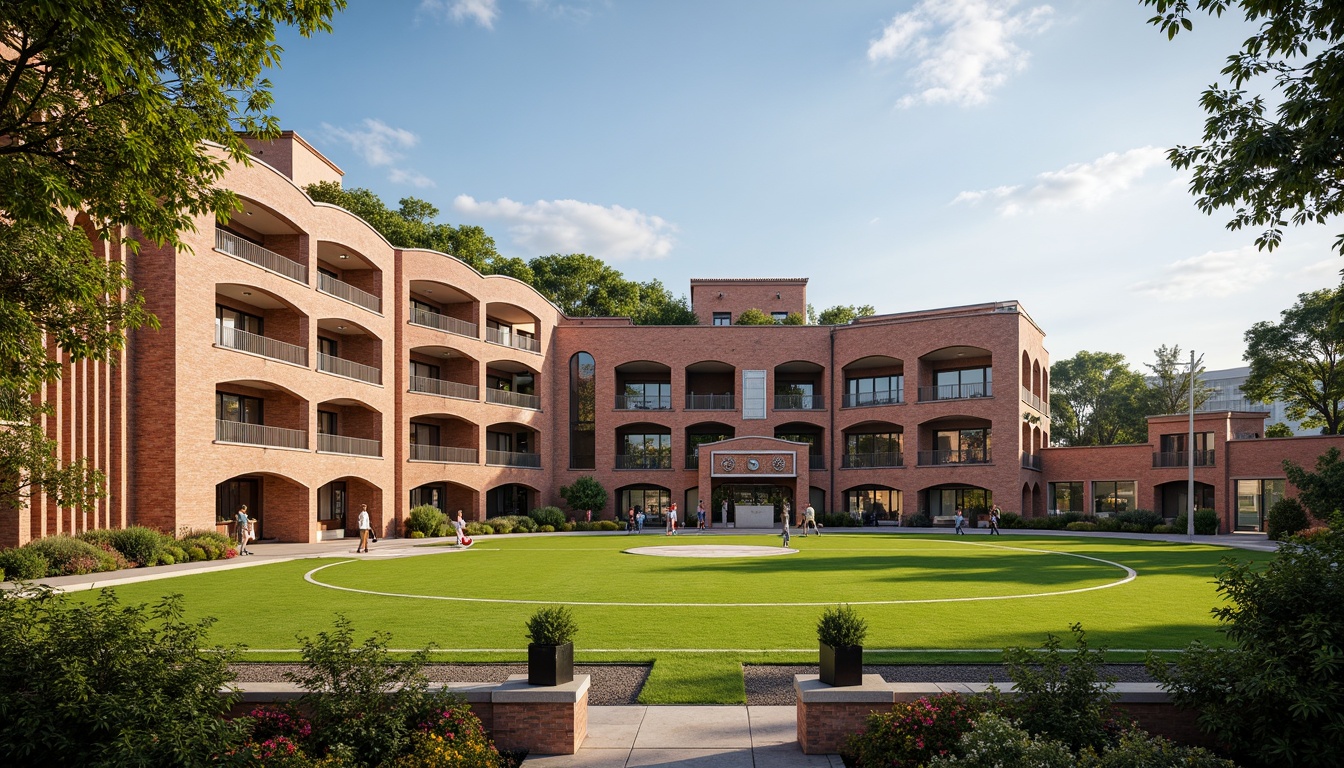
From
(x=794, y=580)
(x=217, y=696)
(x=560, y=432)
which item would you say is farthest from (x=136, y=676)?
(x=560, y=432)

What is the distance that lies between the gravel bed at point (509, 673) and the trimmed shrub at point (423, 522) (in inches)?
1283

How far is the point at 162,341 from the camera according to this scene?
29422mm

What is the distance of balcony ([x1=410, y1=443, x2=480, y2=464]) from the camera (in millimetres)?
45375

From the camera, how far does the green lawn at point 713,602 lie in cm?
1220

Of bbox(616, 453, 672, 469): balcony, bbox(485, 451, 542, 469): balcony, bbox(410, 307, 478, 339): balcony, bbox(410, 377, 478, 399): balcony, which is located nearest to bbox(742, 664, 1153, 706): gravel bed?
bbox(410, 377, 478, 399): balcony

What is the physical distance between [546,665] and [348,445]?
1386 inches

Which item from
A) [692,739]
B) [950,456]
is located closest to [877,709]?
[692,739]

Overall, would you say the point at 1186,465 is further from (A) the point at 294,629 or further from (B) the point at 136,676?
(B) the point at 136,676

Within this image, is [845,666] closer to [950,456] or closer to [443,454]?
[443,454]

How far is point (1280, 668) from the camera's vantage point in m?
6.43

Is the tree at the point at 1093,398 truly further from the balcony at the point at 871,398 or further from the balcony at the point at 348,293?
the balcony at the point at 348,293

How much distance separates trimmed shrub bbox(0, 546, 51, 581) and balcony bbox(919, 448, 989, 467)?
45715mm

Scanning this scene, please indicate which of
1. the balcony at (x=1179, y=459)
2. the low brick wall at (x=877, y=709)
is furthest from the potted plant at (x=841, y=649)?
the balcony at (x=1179, y=459)

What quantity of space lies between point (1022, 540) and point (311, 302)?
34.2m
